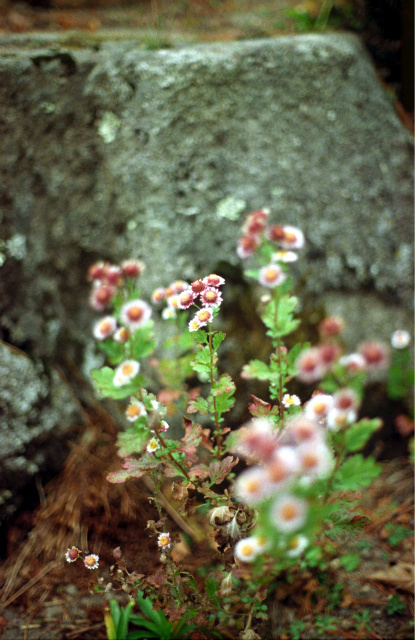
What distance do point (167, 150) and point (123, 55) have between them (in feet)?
1.89

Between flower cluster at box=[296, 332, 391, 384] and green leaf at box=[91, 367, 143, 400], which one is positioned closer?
flower cluster at box=[296, 332, 391, 384]

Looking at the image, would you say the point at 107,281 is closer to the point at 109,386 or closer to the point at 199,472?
the point at 109,386

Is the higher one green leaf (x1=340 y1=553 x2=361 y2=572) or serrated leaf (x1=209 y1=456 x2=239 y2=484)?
serrated leaf (x1=209 y1=456 x2=239 y2=484)

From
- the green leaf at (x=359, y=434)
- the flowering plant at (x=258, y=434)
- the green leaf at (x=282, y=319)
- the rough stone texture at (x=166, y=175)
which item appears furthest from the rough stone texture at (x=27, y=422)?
the green leaf at (x=359, y=434)

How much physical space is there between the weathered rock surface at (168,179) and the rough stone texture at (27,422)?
57mm

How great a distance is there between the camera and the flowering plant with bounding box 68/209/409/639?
789 millimetres

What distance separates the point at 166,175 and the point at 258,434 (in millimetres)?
1614

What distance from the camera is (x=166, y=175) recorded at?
81.4 inches

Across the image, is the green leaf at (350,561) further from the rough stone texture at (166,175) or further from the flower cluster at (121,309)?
the flower cluster at (121,309)

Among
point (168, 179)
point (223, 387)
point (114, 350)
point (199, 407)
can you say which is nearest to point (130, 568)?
point (199, 407)

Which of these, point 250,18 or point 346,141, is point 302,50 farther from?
point 250,18

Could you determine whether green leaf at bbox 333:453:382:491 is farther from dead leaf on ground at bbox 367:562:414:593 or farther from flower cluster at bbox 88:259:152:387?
dead leaf on ground at bbox 367:562:414:593

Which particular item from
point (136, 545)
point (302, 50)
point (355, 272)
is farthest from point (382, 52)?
point (136, 545)

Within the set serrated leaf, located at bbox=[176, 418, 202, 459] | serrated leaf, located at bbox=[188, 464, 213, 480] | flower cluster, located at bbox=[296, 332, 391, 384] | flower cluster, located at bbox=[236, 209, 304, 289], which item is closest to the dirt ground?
serrated leaf, located at bbox=[188, 464, 213, 480]
